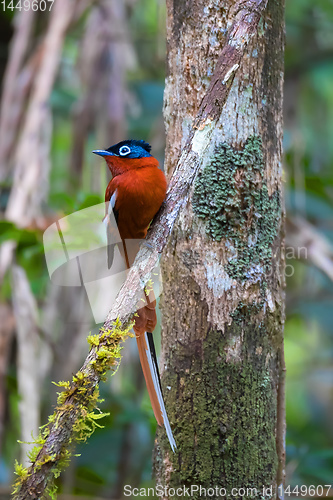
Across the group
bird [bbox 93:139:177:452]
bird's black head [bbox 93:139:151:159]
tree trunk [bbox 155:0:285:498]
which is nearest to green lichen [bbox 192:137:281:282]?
tree trunk [bbox 155:0:285:498]

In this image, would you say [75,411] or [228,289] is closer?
[75,411]

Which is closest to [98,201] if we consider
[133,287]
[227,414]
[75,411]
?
[133,287]

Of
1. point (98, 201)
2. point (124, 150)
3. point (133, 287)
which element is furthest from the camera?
point (98, 201)

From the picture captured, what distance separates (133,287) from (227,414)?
1.91 ft

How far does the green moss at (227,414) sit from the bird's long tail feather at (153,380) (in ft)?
0.18

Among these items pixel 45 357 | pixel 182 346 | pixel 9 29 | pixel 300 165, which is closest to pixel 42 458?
pixel 182 346

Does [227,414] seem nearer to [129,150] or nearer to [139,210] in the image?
[139,210]

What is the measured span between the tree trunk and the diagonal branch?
0.30 feet

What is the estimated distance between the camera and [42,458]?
1156 millimetres

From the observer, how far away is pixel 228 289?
1.68 meters

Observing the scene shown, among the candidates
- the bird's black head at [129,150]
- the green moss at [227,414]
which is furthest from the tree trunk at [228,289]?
the bird's black head at [129,150]

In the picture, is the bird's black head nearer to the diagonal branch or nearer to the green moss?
the diagonal branch

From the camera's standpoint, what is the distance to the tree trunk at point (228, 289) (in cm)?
166

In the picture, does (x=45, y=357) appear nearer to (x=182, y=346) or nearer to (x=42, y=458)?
(x=182, y=346)
